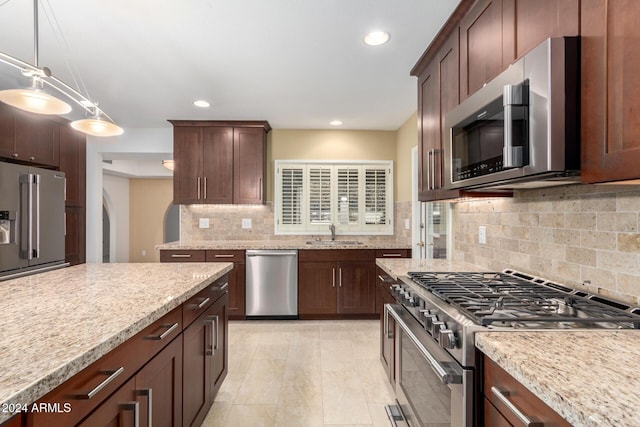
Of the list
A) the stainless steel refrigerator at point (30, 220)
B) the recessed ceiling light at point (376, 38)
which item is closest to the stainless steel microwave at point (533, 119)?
the recessed ceiling light at point (376, 38)

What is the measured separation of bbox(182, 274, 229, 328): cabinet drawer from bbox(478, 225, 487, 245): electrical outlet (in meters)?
1.80

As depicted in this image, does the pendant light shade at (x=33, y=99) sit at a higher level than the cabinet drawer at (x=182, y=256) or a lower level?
higher

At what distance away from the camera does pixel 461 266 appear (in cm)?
227

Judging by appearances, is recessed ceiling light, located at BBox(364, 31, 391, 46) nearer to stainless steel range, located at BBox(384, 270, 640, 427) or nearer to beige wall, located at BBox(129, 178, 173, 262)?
stainless steel range, located at BBox(384, 270, 640, 427)

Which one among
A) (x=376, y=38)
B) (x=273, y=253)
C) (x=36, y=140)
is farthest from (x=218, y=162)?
(x=376, y=38)

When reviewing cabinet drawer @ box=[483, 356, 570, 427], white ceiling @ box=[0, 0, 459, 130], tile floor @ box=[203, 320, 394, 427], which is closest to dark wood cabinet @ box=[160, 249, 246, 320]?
tile floor @ box=[203, 320, 394, 427]

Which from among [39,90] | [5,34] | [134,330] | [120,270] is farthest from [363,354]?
[5,34]

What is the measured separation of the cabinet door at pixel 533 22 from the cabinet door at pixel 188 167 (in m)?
3.53

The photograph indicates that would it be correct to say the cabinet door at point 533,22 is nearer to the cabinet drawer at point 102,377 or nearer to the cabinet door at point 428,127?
the cabinet door at point 428,127

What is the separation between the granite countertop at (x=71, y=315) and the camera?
707 mm

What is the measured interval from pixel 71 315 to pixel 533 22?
2.00m

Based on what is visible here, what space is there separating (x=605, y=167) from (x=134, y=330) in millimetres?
1522

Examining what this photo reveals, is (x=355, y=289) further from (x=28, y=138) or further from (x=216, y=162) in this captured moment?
(x=28, y=138)

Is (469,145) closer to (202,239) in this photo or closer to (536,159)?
(536,159)
